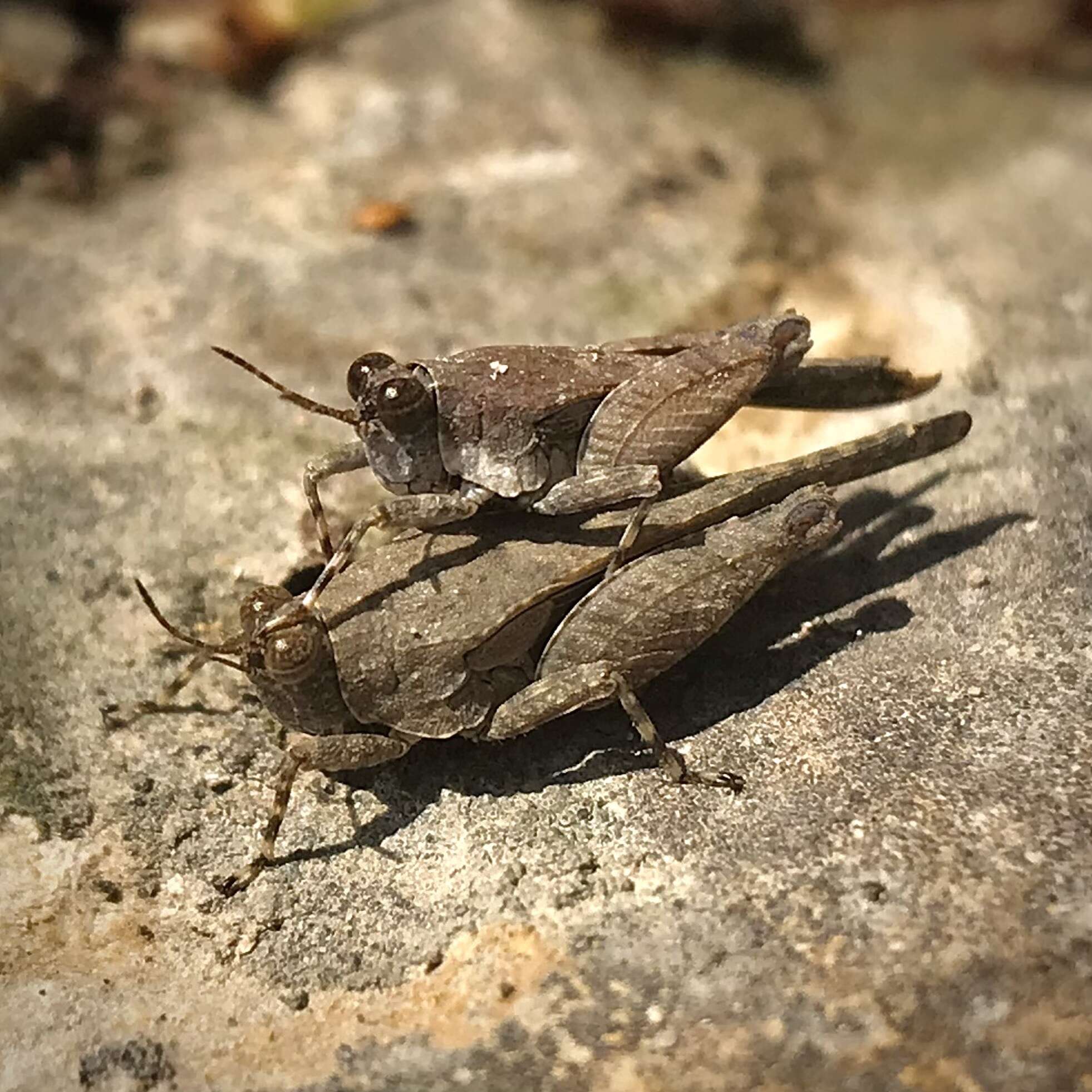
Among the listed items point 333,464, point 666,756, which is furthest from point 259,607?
point 666,756

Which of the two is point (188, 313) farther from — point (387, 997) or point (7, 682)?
point (387, 997)

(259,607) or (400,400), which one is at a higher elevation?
(400,400)

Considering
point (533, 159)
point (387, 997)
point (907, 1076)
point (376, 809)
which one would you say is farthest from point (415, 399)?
point (533, 159)

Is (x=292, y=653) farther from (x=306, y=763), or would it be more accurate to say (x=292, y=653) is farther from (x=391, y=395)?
(x=391, y=395)

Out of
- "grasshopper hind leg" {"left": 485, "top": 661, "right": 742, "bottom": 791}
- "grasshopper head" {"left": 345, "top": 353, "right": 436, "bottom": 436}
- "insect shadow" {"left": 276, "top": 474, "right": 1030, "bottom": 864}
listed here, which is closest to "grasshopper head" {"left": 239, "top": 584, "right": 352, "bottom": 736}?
"insect shadow" {"left": 276, "top": 474, "right": 1030, "bottom": 864}

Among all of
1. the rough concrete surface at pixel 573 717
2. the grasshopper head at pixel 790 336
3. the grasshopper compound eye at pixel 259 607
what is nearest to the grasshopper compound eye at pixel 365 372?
the grasshopper compound eye at pixel 259 607

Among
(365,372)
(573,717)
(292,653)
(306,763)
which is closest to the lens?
(292,653)
